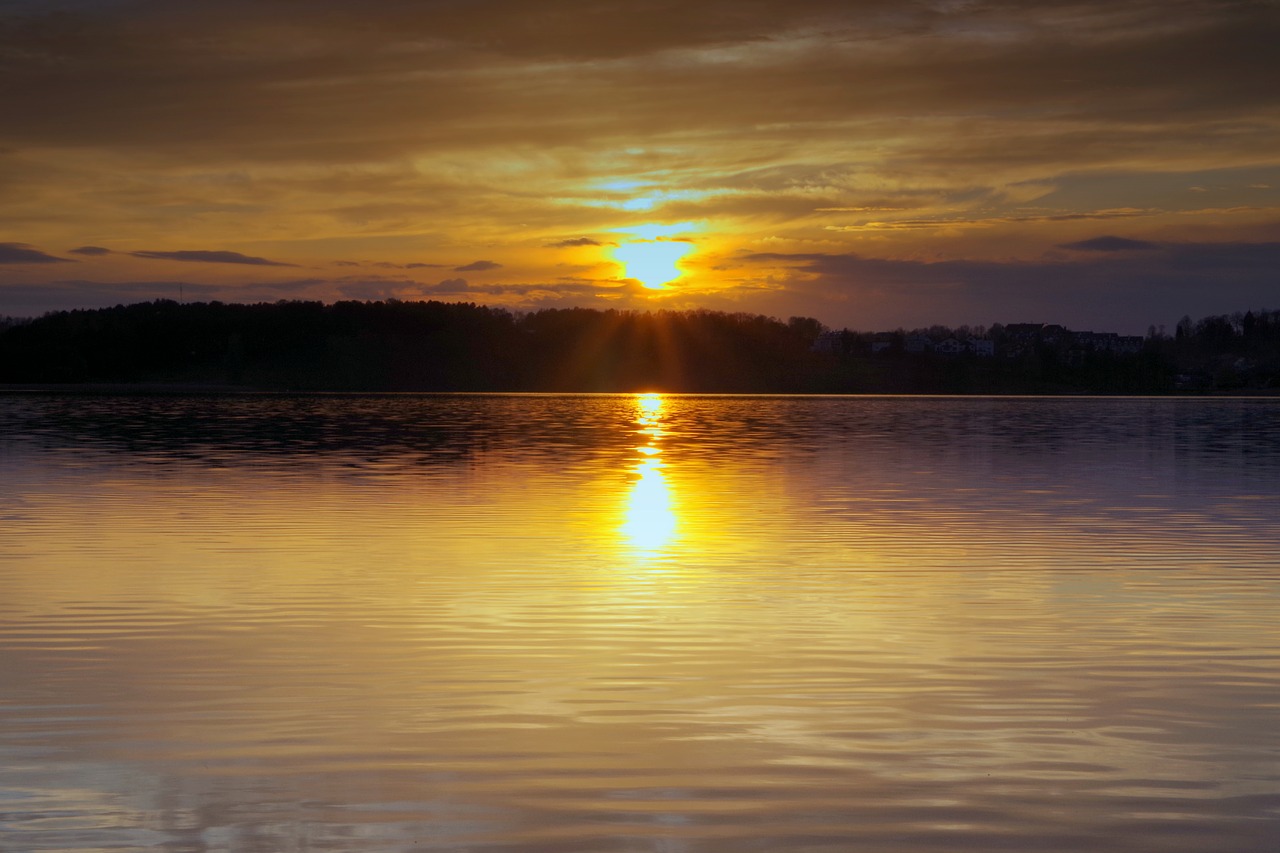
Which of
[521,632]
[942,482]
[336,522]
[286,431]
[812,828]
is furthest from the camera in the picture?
[286,431]

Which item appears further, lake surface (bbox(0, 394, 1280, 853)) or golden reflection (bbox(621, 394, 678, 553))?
golden reflection (bbox(621, 394, 678, 553))

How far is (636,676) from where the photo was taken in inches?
458

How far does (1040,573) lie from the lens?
17844 millimetres

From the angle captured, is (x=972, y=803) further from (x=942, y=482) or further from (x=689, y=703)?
(x=942, y=482)

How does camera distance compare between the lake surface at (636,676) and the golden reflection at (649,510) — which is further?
the golden reflection at (649,510)

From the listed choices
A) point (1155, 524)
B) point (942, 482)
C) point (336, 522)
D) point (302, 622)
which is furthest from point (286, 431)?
point (302, 622)

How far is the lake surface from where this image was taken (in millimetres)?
7965

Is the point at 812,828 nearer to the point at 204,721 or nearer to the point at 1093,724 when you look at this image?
the point at 1093,724

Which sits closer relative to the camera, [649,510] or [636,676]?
[636,676]

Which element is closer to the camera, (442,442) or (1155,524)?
(1155,524)

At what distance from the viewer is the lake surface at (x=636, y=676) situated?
26.1 ft

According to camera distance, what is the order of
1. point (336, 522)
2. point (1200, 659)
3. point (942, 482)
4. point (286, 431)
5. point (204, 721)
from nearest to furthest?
point (204, 721), point (1200, 659), point (336, 522), point (942, 482), point (286, 431)

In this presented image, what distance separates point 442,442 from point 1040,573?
37.7 m

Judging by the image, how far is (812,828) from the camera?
25.6ft
